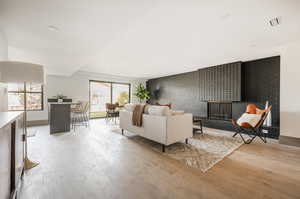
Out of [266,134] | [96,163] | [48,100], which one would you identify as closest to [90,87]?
[48,100]

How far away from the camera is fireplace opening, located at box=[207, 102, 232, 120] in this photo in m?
4.71

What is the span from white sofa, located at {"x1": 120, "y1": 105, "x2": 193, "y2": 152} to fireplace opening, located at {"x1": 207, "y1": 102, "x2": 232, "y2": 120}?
2585 millimetres

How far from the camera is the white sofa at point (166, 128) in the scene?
2492 millimetres

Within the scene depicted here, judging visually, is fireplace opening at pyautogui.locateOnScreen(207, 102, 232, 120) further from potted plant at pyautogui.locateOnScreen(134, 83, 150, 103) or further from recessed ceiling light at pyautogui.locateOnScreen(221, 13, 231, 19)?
potted plant at pyautogui.locateOnScreen(134, 83, 150, 103)

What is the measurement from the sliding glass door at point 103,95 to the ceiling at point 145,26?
11.0 feet

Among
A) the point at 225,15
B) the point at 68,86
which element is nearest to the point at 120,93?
the point at 68,86

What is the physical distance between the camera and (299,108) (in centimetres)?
290

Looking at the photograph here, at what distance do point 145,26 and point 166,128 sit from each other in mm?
1930

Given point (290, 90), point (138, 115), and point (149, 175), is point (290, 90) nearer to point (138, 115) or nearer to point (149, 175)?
point (138, 115)

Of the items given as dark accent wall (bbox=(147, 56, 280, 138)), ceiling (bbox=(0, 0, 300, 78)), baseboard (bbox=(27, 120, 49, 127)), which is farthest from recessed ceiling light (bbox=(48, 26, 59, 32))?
dark accent wall (bbox=(147, 56, 280, 138))

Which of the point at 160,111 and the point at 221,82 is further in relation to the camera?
the point at 221,82

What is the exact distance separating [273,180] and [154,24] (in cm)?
291

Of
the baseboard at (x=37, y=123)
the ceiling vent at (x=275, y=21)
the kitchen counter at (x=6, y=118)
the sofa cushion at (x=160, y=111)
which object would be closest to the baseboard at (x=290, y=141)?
the ceiling vent at (x=275, y=21)

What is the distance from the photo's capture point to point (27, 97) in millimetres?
5141
